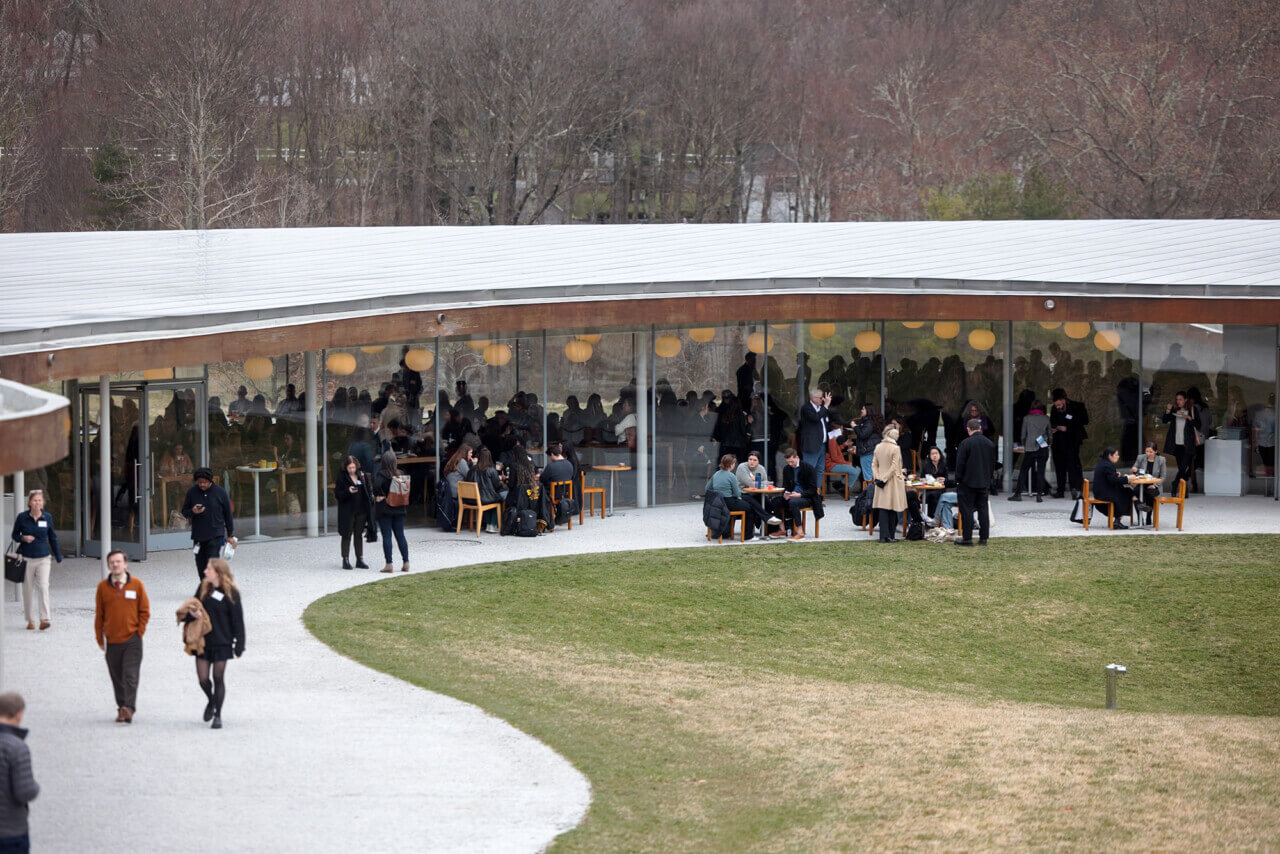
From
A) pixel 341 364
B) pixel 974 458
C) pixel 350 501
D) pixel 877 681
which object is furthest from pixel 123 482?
pixel 974 458

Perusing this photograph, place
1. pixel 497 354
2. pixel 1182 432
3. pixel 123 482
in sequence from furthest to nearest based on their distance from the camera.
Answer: pixel 1182 432 < pixel 497 354 < pixel 123 482

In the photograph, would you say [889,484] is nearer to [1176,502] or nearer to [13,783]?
[1176,502]

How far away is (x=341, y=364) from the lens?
20.2 meters

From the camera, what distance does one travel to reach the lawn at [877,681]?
32.5 feet

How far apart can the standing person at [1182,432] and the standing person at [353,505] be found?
12.1 m

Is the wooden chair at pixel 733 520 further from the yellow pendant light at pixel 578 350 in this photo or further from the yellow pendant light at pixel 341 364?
the yellow pendant light at pixel 341 364

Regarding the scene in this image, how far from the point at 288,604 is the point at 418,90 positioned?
41205 millimetres

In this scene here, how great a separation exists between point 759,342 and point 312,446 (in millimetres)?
6768

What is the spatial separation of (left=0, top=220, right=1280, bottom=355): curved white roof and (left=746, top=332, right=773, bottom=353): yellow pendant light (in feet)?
3.18

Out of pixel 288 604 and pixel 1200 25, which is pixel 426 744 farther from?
pixel 1200 25

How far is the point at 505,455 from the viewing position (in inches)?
829

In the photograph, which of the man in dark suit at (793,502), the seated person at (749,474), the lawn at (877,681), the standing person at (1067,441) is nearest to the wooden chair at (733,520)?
the seated person at (749,474)

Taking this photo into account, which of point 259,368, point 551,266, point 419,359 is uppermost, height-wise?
point 551,266

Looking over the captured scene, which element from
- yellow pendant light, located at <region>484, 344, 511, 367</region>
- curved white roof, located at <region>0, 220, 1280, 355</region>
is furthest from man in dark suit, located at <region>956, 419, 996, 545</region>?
yellow pendant light, located at <region>484, 344, 511, 367</region>
